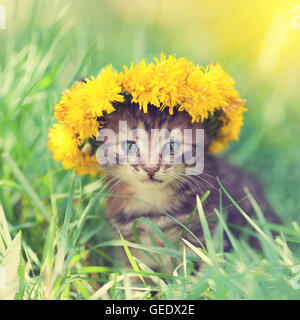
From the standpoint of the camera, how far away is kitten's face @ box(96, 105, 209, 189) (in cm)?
71

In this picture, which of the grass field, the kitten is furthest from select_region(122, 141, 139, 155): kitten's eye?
the grass field

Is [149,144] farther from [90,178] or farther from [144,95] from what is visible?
[90,178]

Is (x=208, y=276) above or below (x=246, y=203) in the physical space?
below

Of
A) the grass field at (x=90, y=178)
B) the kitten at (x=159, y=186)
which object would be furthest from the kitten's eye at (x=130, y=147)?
the grass field at (x=90, y=178)

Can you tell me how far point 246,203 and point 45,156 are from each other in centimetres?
52

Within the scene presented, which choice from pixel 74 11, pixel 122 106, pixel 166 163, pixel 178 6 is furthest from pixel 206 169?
pixel 74 11

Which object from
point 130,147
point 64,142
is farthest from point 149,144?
point 64,142

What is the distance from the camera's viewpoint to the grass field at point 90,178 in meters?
0.68

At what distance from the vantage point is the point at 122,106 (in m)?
0.72

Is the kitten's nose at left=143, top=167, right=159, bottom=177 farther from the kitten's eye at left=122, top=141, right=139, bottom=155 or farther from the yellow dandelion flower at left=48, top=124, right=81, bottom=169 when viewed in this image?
the yellow dandelion flower at left=48, top=124, right=81, bottom=169

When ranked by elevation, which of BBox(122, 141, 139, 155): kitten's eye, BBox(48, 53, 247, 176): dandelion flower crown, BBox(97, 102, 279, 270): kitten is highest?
BBox(48, 53, 247, 176): dandelion flower crown

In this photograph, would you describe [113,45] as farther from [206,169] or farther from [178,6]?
[206,169]

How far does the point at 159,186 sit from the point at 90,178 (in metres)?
0.21

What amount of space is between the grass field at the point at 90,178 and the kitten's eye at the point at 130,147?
138mm
